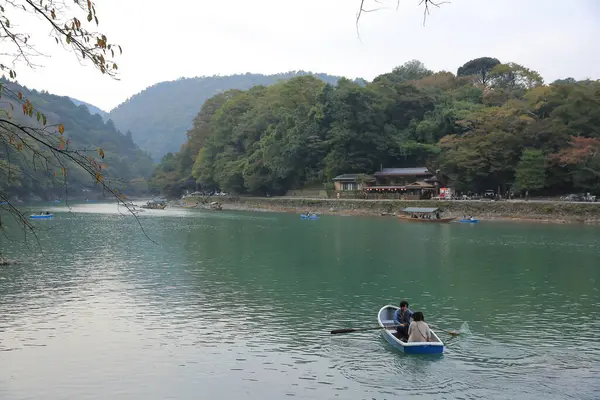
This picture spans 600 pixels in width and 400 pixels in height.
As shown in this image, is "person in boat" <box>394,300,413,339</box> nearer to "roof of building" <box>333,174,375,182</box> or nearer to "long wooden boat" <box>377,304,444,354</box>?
"long wooden boat" <box>377,304,444,354</box>

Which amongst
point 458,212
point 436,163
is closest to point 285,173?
point 436,163

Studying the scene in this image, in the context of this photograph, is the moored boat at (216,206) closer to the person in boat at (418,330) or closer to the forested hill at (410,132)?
the forested hill at (410,132)

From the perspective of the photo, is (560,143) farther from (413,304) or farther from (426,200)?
(413,304)

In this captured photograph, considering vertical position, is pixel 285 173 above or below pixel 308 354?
above

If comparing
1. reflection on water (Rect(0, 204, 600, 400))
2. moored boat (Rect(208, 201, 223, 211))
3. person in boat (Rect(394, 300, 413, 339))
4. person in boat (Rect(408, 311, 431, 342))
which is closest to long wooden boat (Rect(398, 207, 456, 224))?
reflection on water (Rect(0, 204, 600, 400))

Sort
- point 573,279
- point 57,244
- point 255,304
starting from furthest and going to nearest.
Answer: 1. point 57,244
2. point 573,279
3. point 255,304

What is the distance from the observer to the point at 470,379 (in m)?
11.6

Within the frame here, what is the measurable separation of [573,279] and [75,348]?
19.9 m

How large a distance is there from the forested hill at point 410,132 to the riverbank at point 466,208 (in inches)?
145

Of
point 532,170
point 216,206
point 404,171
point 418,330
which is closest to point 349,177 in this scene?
point 404,171

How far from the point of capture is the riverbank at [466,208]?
51.4 meters

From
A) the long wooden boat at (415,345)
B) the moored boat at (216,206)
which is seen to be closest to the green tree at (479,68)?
the moored boat at (216,206)

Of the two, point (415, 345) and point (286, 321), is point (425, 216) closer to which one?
point (286, 321)

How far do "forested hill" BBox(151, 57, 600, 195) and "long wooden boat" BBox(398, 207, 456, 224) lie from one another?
10.1m
